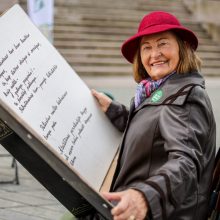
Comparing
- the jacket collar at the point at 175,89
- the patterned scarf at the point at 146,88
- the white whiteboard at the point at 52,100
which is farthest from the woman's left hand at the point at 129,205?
the patterned scarf at the point at 146,88

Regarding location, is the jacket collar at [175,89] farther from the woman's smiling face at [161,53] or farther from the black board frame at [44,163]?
the black board frame at [44,163]

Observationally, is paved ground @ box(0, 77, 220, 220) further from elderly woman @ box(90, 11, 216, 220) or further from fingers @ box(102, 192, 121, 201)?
fingers @ box(102, 192, 121, 201)

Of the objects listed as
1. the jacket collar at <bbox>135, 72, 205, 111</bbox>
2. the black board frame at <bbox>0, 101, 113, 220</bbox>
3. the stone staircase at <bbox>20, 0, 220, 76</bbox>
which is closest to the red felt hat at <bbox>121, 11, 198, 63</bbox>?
the jacket collar at <bbox>135, 72, 205, 111</bbox>

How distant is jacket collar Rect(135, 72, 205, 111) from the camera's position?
7.78ft

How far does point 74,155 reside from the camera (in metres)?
2.54

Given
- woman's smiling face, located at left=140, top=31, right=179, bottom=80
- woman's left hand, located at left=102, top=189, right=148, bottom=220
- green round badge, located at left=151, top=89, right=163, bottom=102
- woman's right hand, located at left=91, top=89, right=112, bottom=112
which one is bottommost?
woman's left hand, located at left=102, top=189, right=148, bottom=220

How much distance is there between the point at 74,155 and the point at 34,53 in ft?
1.39

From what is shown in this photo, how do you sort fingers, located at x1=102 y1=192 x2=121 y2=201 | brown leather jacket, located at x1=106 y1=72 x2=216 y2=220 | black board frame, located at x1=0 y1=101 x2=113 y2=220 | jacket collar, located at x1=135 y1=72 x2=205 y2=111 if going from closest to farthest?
black board frame, located at x1=0 y1=101 x2=113 y2=220, fingers, located at x1=102 y1=192 x2=121 y2=201, brown leather jacket, located at x1=106 y1=72 x2=216 y2=220, jacket collar, located at x1=135 y1=72 x2=205 y2=111

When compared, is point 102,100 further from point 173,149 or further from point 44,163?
point 44,163

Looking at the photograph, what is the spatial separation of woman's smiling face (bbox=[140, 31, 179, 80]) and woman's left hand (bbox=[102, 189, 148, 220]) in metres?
0.73

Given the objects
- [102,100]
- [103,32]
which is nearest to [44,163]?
[102,100]

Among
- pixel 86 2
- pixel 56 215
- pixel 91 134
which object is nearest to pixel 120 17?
pixel 86 2

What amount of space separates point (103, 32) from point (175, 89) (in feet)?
56.7

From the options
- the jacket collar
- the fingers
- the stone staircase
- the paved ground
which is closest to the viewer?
the fingers
